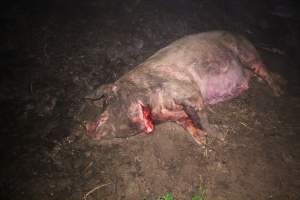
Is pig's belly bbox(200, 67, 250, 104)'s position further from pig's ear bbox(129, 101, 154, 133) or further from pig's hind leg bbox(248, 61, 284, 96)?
pig's ear bbox(129, 101, 154, 133)

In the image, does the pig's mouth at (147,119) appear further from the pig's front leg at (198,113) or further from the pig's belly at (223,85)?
the pig's belly at (223,85)

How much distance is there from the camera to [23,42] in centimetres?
596

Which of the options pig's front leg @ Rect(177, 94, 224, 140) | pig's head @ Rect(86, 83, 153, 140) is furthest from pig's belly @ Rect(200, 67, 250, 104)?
pig's head @ Rect(86, 83, 153, 140)

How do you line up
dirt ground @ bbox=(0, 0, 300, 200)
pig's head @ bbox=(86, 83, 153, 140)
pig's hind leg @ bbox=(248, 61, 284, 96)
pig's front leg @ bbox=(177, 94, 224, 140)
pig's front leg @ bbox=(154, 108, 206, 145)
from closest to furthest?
dirt ground @ bbox=(0, 0, 300, 200) → pig's head @ bbox=(86, 83, 153, 140) → pig's front leg @ bbox=(177, 94, 224, 140) → pig's front leg @ bbox=(154, 108, 206, 145) → pig's hind leg @ bbox=(248, 61, 284, 96)

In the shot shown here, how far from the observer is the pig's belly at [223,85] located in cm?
476

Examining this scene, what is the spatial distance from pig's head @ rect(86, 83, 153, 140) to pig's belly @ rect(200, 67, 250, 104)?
4.02 ft

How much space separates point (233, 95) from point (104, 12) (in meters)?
4.10

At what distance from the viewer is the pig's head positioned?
4.10 meters

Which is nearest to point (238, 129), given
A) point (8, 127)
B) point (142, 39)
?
point (142, 39)

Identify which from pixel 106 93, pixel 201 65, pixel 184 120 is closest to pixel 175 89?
pixel 184 120

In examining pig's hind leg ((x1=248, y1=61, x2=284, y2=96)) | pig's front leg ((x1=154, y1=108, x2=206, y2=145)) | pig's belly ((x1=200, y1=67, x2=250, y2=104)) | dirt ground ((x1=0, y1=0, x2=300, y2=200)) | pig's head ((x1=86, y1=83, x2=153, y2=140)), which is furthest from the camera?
pig's hind leg ((x1=248, y1=61, x2=284, y2=96))

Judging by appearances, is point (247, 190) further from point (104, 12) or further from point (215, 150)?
point (104, 12)

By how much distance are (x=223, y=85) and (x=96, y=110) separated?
2367mm

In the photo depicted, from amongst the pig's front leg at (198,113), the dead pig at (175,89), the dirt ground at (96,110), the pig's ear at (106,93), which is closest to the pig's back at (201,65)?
the dead pig at (175,89)
